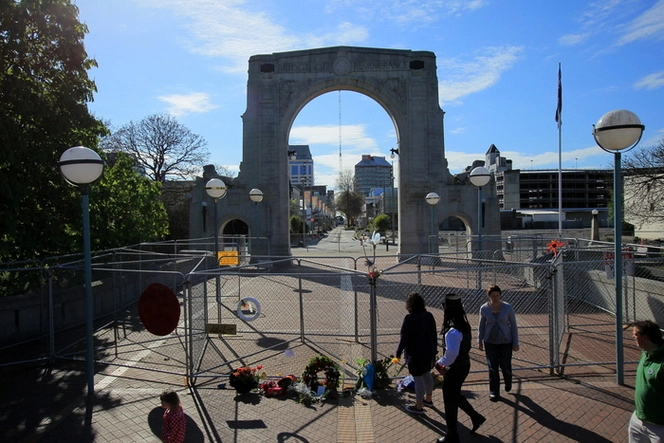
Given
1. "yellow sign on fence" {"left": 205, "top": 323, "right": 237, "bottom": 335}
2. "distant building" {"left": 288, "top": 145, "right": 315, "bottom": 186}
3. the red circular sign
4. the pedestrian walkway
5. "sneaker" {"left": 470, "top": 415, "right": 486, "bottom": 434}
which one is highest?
"distant building" {"left": 288, "top": 145, "right": 315, "bottom": 186}

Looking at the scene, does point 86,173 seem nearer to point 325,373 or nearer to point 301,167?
point 325,373

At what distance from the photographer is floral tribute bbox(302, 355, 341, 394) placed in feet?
23.6

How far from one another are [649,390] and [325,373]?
4.37 meters

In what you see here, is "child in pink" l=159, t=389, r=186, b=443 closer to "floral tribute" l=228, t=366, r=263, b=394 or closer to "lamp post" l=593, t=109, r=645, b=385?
"floral tribute" l=228, t=366, r=263, b=394

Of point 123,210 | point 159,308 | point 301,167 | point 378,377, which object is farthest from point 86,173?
point 301,167

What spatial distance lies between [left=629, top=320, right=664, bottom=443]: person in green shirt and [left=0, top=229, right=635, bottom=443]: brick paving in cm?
156

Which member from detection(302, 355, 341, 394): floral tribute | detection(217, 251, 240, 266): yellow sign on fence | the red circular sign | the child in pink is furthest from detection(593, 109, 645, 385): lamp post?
detection(217, 251, 240, 266): yellow sign on fence

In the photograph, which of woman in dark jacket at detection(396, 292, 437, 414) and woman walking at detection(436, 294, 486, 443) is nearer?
woman walking at detection(436, 294, 486, 443)

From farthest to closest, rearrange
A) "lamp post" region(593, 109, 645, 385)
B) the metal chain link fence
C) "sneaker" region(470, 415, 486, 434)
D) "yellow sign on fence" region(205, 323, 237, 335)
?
the metal chain link fence
"yellow sign on fence" region(205, 323, 237, 335)
"lamp post" region(593, 109, 645, 385)
"sneaker" region(470, 415, 486, 434)

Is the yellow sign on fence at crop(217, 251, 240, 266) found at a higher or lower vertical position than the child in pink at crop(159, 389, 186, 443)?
higher

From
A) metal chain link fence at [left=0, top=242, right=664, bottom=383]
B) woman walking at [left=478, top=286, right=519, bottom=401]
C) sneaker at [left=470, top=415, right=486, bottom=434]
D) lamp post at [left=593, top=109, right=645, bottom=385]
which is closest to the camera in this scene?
sneaker at [left=470, top=415, right=486, bottom=434]

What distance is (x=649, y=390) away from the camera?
4160 mm

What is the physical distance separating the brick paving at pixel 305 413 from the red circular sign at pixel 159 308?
103 cm

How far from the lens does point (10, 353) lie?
31.7ft
